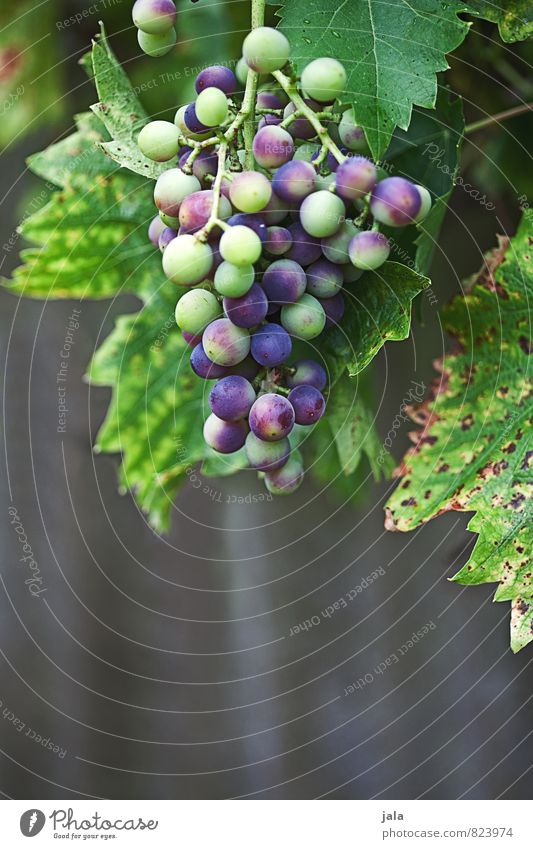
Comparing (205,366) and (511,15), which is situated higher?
(511,15)

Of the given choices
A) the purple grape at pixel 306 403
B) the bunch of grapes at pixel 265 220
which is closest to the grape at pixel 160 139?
the bunch of grapes at pixel 265 220

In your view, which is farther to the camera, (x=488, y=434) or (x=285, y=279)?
(x=488, y=434)

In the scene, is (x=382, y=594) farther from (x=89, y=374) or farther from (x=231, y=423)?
(x=231, y=423)

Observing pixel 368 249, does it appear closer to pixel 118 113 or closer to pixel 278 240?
pixel 278 240

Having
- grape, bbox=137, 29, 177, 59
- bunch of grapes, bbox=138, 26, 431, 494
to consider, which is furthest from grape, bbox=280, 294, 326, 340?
grape, bbox=137, 29, 177, 59

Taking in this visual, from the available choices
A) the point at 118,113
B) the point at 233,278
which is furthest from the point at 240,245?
the point at 118,113
